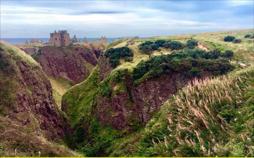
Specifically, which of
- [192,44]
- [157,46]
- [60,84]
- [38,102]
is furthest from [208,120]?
[60,84]

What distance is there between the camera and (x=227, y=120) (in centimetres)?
3259

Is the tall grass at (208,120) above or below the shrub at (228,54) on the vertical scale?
above

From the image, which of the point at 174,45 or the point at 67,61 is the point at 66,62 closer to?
the point at 67,61

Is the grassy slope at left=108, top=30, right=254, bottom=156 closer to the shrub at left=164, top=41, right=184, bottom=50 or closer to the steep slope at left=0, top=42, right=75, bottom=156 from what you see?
the steep slope at left=0, top=42, right=75, bottom=156

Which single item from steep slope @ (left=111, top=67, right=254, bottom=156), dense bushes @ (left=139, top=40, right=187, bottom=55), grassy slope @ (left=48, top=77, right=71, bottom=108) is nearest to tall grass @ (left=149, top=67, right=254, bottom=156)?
steep slope @ (left=111, top=67, right=254, bottom=156)

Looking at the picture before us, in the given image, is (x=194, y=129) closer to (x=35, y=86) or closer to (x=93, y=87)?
(x=35, y=86)

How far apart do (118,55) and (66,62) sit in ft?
154

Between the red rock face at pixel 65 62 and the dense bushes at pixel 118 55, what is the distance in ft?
127

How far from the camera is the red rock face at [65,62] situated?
130 m

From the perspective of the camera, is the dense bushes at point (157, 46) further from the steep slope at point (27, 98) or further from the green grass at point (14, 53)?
the green grass at point (14, 53)

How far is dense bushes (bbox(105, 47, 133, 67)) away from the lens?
8778 centimetres

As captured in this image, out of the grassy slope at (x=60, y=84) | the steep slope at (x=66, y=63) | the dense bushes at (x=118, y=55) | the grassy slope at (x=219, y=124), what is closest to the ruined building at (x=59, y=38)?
the steep slope at (x=66, y=63)

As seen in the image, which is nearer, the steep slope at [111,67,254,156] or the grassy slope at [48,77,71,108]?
the steep slope at [111,67,254,156]

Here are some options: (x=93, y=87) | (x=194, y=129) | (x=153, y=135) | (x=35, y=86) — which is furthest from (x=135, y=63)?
(x=194, y=129)
